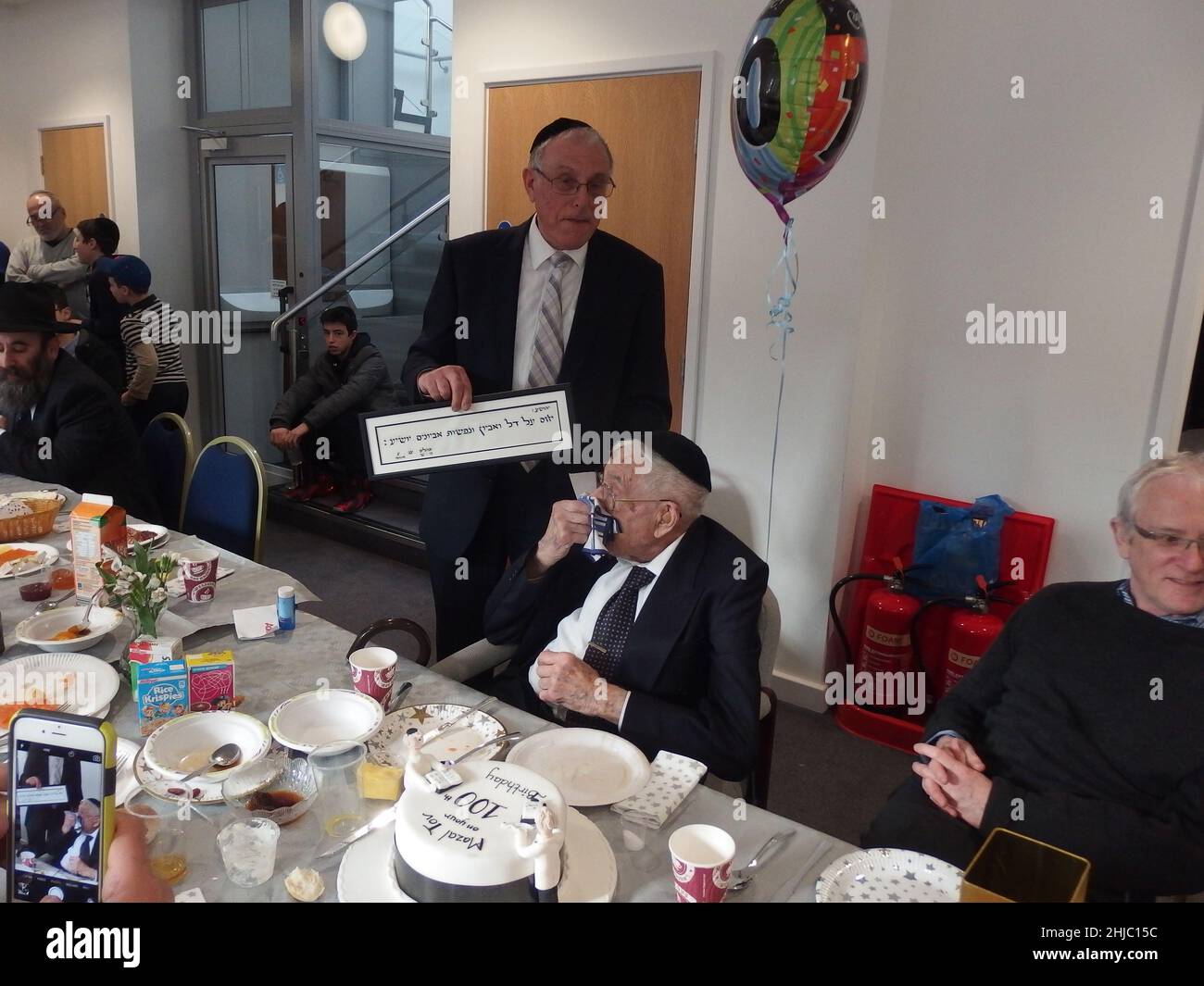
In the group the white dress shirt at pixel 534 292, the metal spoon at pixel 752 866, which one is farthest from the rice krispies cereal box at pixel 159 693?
the white dress shirt at pixel 534 292

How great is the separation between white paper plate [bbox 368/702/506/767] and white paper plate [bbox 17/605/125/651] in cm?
72

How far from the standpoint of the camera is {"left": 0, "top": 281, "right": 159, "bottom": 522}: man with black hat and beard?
9.73 ft

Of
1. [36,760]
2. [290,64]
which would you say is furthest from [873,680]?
[290,64]

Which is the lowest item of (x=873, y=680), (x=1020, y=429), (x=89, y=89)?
(x=873, y=680)

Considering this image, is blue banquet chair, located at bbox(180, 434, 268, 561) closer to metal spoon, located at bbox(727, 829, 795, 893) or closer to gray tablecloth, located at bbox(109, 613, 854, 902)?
gray tablecloth, located at bbox(109, 613, 854, 902)

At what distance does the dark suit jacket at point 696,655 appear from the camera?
66.7 inches

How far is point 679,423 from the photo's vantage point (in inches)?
139

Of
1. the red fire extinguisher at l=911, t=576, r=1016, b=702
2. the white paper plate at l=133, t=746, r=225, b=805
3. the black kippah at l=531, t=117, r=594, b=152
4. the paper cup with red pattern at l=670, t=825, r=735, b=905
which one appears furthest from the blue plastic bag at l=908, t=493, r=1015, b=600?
the white paper plate at l=133, t=746, r=225, b=805

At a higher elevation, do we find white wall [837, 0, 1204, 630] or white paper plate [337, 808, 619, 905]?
white wall [837, 0, 1204, 630]

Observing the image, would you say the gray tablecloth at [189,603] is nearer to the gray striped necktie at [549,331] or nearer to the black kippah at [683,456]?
the gray striped necktie at [549,331]

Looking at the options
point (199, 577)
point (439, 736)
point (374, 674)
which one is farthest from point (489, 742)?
point (199, 577)

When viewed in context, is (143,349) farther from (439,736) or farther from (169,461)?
(439,736)

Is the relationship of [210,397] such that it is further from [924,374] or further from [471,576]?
[924,374]
